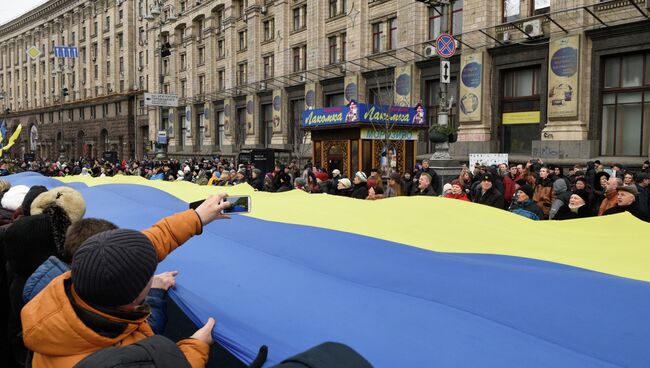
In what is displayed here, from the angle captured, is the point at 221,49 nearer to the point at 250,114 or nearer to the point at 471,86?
the point at 250,114

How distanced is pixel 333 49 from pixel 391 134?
1621cm

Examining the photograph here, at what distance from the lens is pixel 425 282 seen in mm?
2777

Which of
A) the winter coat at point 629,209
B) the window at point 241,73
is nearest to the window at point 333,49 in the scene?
the window at point 241,73

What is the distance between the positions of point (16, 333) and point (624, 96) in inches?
891

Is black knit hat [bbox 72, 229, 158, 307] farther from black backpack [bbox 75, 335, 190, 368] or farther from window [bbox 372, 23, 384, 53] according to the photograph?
window [bbox 372, 23, 384, 53]

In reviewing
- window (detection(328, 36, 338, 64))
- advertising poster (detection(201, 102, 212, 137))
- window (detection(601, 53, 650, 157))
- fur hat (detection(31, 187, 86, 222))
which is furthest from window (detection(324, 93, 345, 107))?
fur hat (detection(31, 187, 86, 222))

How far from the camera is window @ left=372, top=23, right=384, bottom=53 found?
1180 inches

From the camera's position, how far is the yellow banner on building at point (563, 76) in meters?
20.9

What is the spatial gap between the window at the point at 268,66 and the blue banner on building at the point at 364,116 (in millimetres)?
19347

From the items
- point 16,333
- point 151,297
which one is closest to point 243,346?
point 151,297

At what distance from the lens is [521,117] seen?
23594 millimetres

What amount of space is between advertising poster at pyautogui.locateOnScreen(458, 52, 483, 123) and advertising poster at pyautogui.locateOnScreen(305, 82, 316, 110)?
1185 centimetres

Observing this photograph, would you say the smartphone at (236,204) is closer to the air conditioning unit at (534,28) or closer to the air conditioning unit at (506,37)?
the air conditioning unit at (534,28)

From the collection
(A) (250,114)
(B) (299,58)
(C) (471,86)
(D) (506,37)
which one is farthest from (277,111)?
(D) (506,37)
